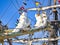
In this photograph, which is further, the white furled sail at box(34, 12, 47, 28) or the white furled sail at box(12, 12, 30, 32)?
the white furled sail at box(34, 12, 47, 28)

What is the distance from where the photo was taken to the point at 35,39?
115 feet

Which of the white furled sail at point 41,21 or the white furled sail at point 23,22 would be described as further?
the white furled sail at point 41,21

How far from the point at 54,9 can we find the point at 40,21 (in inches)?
371

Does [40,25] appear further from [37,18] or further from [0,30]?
[0,30]

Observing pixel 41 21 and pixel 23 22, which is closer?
pixel 23 22

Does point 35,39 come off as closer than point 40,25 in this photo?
No

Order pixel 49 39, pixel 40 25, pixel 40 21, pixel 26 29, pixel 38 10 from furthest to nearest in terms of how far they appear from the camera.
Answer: pixel 49 39
pixel 38 10
pixel 40 21
pixel 40 25
pixel 26 29

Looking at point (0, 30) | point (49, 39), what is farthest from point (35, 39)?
point (0, 30)

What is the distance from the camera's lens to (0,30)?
19781 mm

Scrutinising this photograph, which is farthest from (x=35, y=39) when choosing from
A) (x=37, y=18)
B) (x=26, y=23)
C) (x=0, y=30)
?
(x=0, y=30)

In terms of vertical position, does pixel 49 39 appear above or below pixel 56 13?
below

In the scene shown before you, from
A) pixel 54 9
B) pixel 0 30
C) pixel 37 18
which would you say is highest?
pixel 54 9

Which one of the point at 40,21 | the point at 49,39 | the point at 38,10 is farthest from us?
the point at 49,39

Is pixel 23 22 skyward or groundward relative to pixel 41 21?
groundward
